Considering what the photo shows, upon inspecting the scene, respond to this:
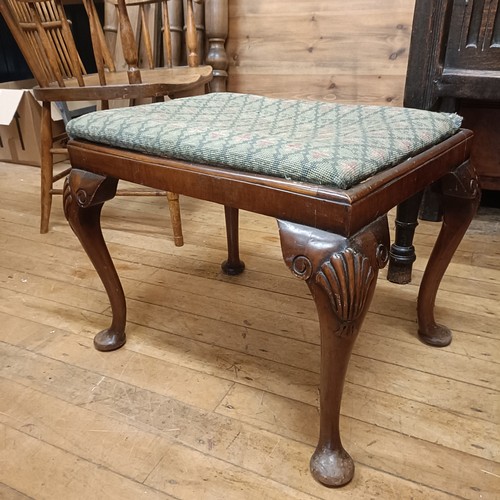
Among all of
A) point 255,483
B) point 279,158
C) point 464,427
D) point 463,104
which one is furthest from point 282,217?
point 463,104

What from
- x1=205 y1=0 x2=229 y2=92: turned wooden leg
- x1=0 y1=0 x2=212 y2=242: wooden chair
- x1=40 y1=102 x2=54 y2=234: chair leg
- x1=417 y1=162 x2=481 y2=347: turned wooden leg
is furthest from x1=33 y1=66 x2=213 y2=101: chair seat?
x1=417 y1=162 x2=481 y2=347: turned wooden leg

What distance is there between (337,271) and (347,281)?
0.02m

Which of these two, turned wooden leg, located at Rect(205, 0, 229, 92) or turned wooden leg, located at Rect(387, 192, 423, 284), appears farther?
turned wooden leg, located at Rect(205, 0, 229, 92)

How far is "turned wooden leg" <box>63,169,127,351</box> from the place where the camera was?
86 centimetres

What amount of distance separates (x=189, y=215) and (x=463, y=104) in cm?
101

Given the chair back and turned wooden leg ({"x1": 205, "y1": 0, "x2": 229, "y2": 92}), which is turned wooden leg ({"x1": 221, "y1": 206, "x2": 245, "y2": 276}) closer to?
the chair back

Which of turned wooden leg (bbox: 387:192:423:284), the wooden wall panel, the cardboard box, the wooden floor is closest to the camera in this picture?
the wooden floor

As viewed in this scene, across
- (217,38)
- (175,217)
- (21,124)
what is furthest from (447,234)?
(21,124)

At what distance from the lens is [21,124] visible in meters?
2.37

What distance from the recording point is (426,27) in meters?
1.05

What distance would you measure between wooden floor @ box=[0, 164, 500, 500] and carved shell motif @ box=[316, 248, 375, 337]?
1.06 ft

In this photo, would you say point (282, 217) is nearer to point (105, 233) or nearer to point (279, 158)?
point (279, 158)

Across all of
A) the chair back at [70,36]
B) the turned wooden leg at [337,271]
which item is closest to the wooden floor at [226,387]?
the turned wooden leg at [337,271]

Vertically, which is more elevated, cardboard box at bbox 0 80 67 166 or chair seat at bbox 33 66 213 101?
chair seat at bbox 33 66 213 101
